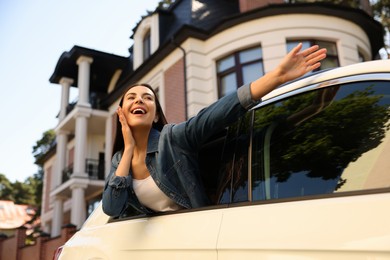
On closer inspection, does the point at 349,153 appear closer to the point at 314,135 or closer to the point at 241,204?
the point at 314,135

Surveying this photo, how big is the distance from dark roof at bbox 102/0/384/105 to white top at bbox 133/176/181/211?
11.7 metres

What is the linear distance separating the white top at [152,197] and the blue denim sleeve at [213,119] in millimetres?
269

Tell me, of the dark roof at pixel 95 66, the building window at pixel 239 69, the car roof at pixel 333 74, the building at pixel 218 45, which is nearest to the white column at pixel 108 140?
the building at pixel 218 45

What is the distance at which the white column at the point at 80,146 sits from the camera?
18.9m

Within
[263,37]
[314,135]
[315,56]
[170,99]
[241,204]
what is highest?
[263,37]

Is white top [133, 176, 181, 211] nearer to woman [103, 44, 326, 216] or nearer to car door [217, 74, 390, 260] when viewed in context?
woman [103, 44, 326, 216]

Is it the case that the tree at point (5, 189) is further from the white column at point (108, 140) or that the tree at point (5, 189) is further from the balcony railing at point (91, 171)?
the white column at point (108, 140)

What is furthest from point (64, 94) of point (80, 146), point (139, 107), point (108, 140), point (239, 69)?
point (139, 107)

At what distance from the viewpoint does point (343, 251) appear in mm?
1271

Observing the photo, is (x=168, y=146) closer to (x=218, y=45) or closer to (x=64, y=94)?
(x=218, y=45)

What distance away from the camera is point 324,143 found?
1.69 meters

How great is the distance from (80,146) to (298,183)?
18.4 metres

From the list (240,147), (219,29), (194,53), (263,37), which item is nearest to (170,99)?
(194,53)

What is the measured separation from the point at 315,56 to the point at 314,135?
1.22 ft
